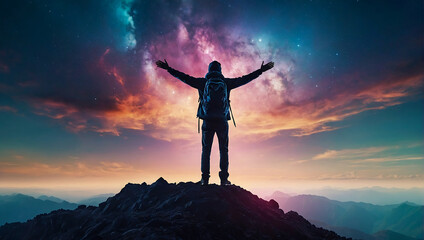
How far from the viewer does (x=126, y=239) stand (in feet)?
18.9

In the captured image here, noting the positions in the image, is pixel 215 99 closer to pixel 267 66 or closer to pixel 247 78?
pixel 247 78

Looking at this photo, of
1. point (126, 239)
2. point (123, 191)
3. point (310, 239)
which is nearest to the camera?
point (126, 239)

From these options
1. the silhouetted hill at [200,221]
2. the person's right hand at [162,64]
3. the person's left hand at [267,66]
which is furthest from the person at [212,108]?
the person's left hand at [267,66]

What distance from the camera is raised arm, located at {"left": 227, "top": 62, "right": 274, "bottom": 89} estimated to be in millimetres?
11289

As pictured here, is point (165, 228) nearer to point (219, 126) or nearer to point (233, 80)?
point (219, 126)

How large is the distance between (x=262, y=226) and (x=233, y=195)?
1.98 meters

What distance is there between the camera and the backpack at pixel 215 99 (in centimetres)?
998

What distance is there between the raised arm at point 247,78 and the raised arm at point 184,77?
1.64 metres

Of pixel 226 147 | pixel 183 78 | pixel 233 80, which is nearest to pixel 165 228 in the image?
pixel 226 147

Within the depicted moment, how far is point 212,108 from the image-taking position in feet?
33.4

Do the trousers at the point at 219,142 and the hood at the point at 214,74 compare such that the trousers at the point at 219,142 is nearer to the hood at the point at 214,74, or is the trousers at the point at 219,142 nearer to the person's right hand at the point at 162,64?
the hood at the point at 214,74

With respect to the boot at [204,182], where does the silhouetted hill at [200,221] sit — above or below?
below

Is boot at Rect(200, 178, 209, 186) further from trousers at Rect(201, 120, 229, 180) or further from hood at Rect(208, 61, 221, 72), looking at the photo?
hood at Rect(208, 61, 221, 72)

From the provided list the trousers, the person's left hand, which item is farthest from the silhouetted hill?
the person's left hand
